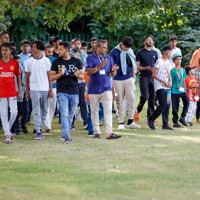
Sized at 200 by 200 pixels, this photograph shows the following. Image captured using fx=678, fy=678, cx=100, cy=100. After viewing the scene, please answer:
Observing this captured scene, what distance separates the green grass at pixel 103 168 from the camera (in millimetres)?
8492

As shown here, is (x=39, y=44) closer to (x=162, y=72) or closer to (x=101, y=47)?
Answer: (x=101, y=47)

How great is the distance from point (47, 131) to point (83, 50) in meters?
2.73

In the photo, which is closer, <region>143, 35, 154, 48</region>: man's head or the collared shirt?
the collared shirt

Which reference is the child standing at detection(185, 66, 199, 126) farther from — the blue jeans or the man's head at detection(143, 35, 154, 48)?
the blue jeans

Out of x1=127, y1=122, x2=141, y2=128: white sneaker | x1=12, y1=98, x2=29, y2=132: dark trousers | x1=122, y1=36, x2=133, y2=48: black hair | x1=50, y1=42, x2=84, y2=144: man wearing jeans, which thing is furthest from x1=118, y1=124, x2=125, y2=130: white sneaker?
x1=50, y1=42, x2=84, y2=144: man wearing jeans

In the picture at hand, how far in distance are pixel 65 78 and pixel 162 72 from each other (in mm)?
2890

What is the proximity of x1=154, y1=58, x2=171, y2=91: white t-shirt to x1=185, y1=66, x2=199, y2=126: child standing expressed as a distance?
1.24m

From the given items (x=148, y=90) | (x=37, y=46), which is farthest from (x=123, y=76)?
(x=37, y=46)

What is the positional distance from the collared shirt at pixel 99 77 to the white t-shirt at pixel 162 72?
1896 mm

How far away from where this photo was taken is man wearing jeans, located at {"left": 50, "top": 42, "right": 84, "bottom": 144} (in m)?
12.9

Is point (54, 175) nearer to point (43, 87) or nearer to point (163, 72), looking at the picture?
point (43, 87)

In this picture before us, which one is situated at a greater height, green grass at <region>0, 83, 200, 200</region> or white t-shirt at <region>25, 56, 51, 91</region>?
white t-shirt at <region>25, 56, 51, 91</region>

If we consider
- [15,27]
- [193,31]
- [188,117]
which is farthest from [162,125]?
[15,27]

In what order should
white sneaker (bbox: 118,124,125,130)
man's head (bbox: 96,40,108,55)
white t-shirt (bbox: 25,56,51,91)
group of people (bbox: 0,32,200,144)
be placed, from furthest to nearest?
white sneaker (bbox: 118,124,125,130), white t-shirt (bbox: 25,56,51,91), man's head (bbox: 96,40,108,55), group of people (bbox: 0,32,200,144)
